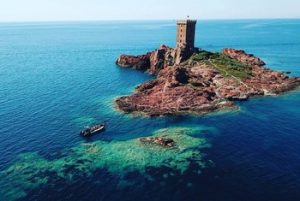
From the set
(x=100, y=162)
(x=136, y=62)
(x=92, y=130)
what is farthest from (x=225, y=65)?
(x=100, y=162)

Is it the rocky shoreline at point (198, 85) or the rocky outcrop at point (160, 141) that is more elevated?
the rocky shoreline at point (198, 85)

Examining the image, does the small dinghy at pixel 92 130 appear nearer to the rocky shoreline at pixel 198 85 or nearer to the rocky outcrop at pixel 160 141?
the rocky outcrop at pixel 160 141

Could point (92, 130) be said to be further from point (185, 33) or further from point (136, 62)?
point (136, 62)

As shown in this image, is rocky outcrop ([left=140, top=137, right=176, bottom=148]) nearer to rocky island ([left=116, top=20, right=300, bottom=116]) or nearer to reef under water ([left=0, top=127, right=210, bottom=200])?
reef under water ([left=0, top=127, right=210, bottom=200])

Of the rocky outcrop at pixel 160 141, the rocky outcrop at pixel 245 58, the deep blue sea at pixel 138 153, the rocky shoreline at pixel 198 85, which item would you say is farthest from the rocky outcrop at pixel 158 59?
the rocky outcrop at pixel 160 141

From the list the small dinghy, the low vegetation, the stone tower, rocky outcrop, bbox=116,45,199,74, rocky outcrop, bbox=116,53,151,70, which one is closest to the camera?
the small dinghy

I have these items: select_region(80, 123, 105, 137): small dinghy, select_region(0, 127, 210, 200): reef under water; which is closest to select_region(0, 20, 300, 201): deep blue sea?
select_region(0, 127, 210, 200): reef under water

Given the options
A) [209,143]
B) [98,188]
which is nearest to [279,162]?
[209,143]
